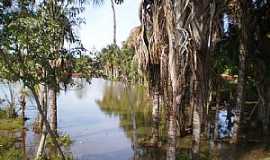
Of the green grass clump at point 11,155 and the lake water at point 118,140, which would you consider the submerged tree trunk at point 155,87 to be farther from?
the green grass clump at point 11,155

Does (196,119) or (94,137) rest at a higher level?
(196,119)

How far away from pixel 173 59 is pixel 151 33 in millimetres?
4745

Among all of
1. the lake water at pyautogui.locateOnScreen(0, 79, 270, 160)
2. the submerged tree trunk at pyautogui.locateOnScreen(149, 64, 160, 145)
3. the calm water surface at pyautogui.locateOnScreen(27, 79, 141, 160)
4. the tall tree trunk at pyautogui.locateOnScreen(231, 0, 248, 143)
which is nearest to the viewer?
the lake water at pyautogui.locateOnScreen(0, 79, 270, 160)

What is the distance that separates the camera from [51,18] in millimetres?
14180

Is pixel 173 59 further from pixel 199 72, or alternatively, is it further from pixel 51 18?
pixel 51 18

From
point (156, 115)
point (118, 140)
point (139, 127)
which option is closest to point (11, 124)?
point (118, 140)

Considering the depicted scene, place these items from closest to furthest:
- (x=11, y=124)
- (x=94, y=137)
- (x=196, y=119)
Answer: (x=196, y=119) < (x=94, y=137) < (x=11, y=124)

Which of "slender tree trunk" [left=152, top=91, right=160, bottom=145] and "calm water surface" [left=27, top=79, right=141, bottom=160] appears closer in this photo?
"slender tree trunk" [left=152, top=91, right=160, bottom=145]

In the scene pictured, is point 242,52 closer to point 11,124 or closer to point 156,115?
point 156,115

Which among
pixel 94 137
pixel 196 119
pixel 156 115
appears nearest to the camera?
pixel 196 119

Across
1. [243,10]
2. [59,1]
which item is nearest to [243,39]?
[243,10]

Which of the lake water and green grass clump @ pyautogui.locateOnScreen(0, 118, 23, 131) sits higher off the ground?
green grass clump @ pyautogui.locateOnScreen(0, 118, 23, 131)

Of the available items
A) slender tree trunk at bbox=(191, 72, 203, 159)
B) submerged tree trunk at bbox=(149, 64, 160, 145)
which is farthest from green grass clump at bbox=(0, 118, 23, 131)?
slender tree trunk at bbox=(191, 72, 203, 159)

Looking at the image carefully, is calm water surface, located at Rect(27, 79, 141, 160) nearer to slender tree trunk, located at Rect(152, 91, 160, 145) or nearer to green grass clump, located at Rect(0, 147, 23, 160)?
slender tree trunk, located at Rect(152, 91, 160, 145)
